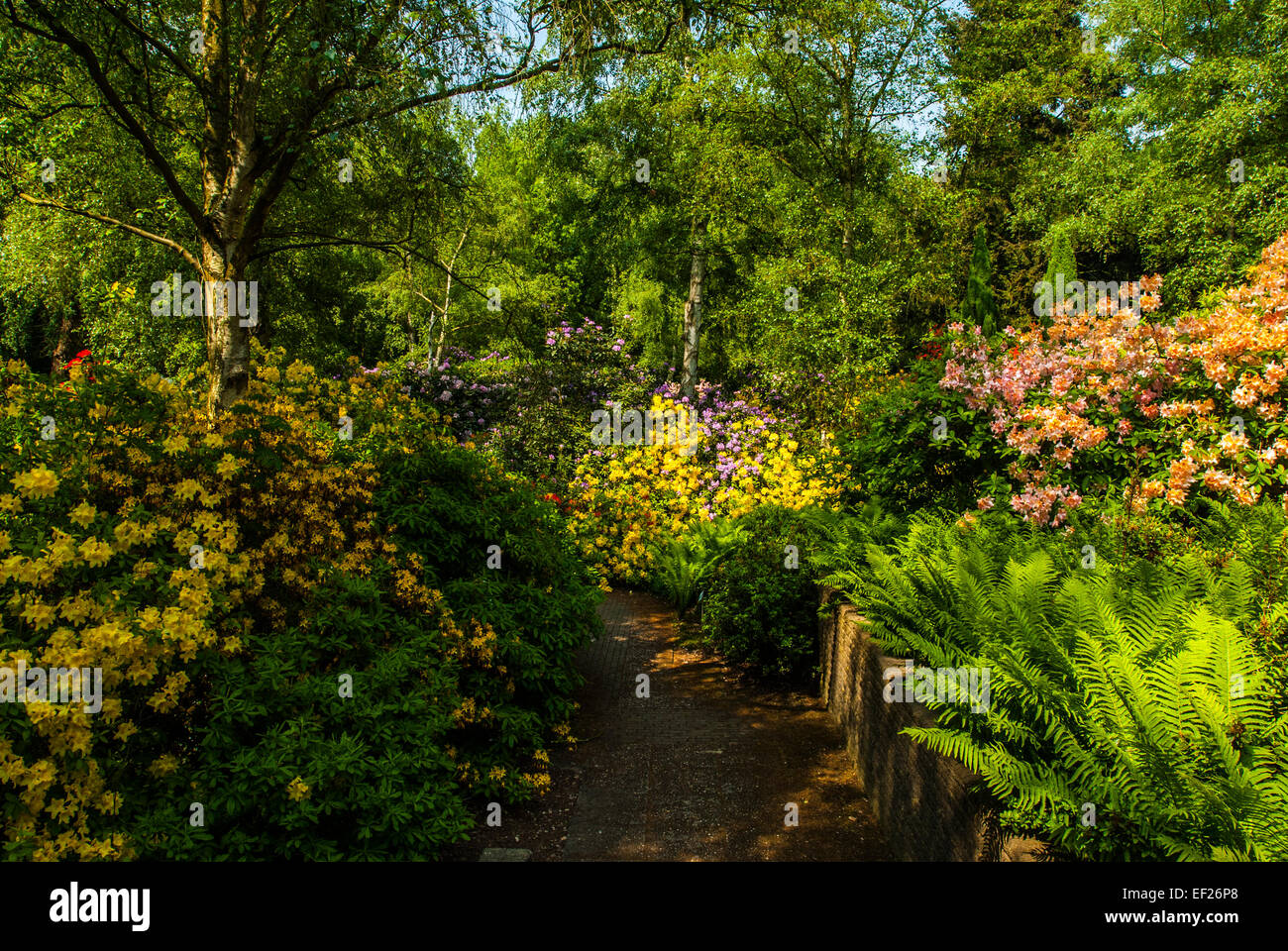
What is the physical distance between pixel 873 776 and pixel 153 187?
12292 millimetres

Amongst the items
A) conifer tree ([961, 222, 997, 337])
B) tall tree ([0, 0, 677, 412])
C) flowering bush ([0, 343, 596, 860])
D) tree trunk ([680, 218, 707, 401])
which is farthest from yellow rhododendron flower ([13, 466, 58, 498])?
conifer tree ([961, 222, 997, 337])

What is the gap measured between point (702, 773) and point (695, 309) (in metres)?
13.1

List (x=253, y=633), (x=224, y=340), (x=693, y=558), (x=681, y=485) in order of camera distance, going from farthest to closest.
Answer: (x=681, y=485), (x=693, y=558), (x=224, y=340), (x=253, y=633)

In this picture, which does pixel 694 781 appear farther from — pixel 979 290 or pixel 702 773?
pixel 979 290

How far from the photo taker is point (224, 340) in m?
6.83

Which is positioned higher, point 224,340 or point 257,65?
point 257,65

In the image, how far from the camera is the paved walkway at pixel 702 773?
168 inches

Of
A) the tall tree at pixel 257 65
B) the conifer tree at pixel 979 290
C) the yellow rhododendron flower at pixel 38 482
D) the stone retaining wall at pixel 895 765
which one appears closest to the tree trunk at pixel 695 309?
the conifer tree at pixel 979 290

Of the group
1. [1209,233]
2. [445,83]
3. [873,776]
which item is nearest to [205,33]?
[445,83]

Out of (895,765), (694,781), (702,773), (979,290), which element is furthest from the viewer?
(979,290)

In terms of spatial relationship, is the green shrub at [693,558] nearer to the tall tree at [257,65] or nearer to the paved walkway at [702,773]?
the paved walkway at [702,773]

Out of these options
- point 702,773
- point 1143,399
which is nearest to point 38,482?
point 702,773
